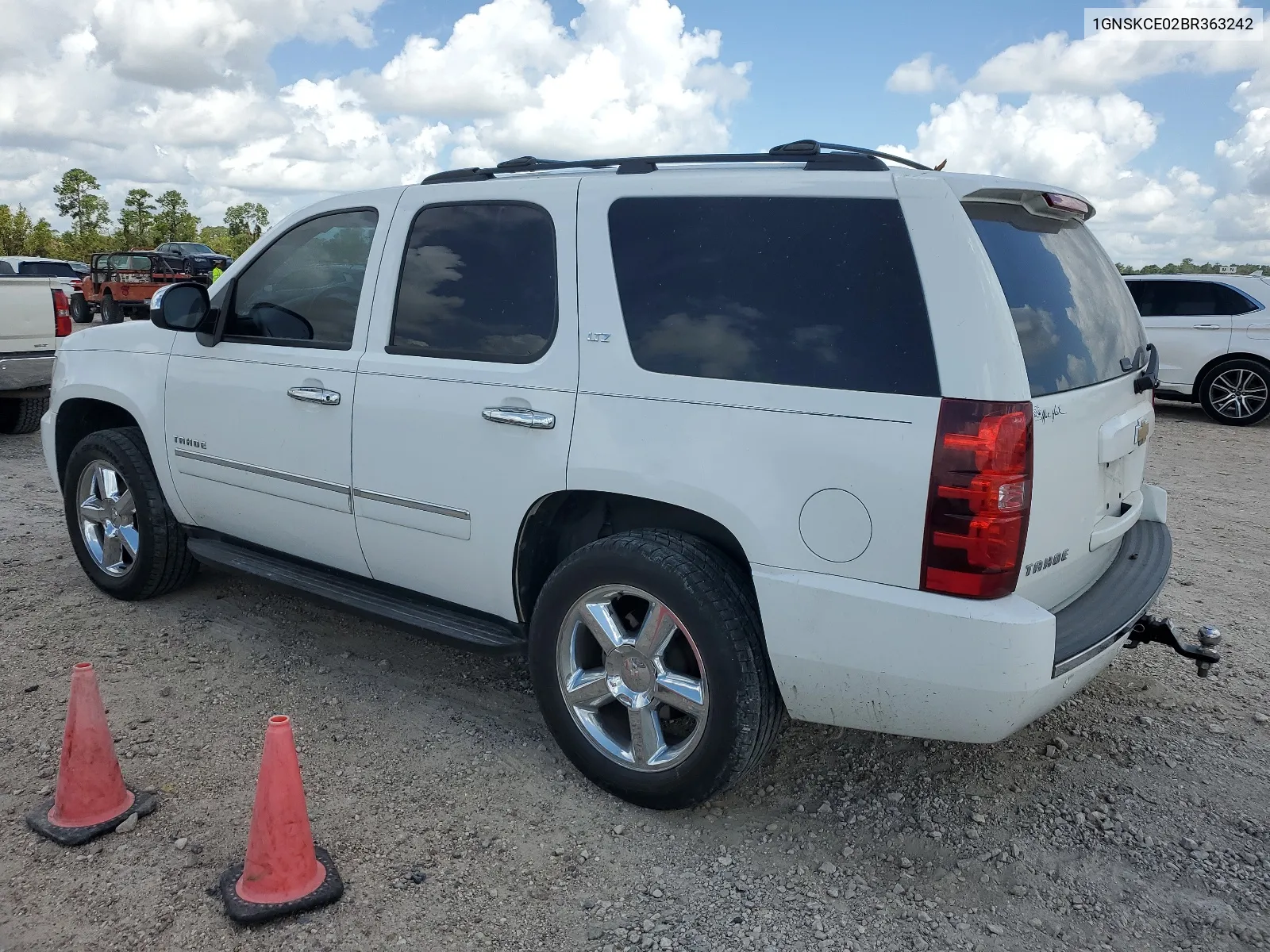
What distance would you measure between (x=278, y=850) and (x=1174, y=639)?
113 inches

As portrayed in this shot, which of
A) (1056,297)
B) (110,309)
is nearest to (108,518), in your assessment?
(1056,297)

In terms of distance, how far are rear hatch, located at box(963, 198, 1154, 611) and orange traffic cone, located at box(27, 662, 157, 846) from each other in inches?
108

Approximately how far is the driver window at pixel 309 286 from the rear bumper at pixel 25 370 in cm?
531

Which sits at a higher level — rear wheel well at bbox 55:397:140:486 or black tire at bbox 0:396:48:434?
rear wheel well at bbox 55:397:140:486

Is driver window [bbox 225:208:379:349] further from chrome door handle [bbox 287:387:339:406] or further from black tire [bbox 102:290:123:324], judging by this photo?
black tire [bbox 102:290:123:324]

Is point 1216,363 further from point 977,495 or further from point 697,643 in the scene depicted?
point 697,643

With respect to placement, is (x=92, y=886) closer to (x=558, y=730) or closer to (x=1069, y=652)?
(x=558, y=730)

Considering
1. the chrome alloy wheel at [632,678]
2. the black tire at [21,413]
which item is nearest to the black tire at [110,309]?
the black tire at [21,413]

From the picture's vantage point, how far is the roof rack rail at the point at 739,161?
9.57 feet

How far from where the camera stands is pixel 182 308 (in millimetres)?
4219

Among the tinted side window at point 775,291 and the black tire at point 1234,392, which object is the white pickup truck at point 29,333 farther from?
the black tire at point 1234,392

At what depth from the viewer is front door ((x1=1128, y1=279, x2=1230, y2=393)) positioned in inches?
457

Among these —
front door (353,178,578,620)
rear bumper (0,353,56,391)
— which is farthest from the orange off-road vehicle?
front door (353,178,578,620)

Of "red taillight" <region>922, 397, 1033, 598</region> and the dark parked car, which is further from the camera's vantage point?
the dark parked car
